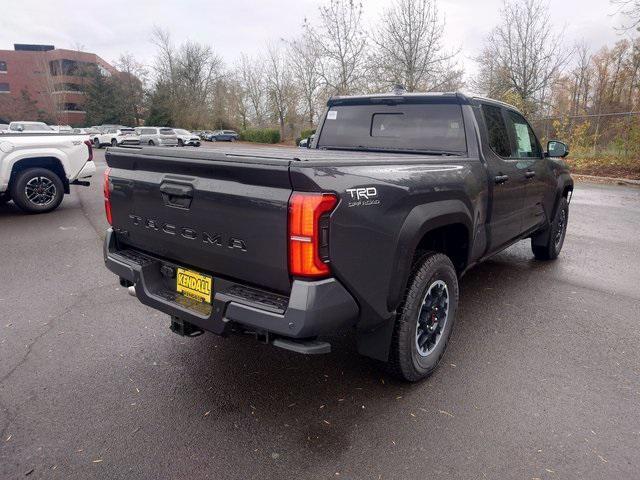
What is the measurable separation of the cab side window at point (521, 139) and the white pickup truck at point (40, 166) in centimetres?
780

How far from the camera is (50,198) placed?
28.3ft

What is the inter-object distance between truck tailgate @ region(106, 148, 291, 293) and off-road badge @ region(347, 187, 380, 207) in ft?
1.05

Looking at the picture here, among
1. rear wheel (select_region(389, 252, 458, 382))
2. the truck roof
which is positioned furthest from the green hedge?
rear wheel (select_region(389, 252, 458, 382))

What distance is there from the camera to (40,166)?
845 centimetres

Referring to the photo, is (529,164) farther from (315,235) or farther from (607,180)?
(607,180)

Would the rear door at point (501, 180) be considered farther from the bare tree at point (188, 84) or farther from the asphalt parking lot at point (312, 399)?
the bare tree at point (188, 84)

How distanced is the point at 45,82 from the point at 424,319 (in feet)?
246

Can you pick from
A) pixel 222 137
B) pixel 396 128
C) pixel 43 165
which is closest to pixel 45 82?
pixel 222 137

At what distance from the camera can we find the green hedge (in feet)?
156

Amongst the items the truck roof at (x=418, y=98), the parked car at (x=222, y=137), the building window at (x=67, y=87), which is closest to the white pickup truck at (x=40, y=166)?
the truck roof at (x=418, y=98)

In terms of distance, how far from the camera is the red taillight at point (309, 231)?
210cm

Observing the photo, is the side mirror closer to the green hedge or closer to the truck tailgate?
the truck tailgate

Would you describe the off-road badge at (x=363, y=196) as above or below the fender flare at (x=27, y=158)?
above

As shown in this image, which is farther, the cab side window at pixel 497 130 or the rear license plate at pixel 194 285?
the cab side window at pixel 497 130
